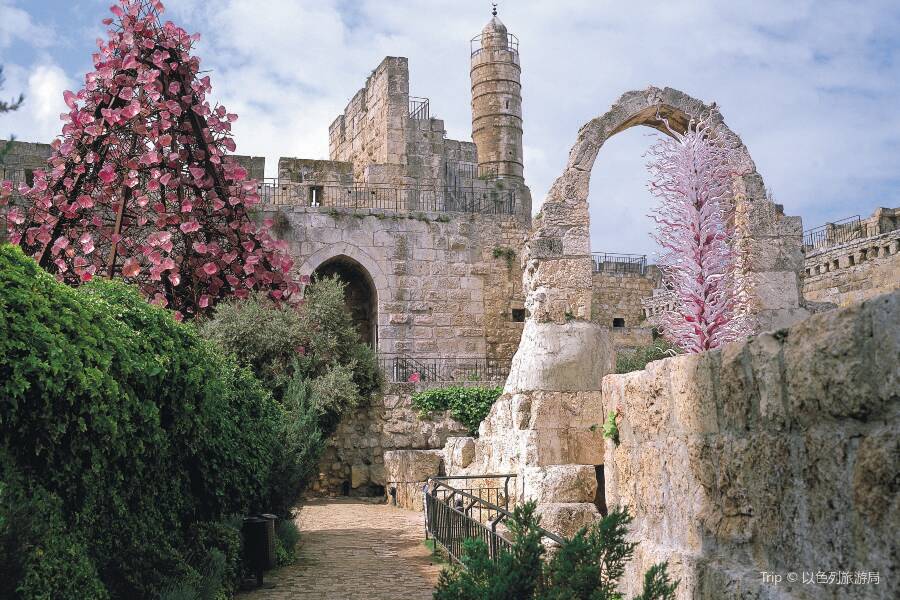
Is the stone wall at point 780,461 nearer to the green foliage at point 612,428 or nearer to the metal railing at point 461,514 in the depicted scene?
the green foliage at point 612,428

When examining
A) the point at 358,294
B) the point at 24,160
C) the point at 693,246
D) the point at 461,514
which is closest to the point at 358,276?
the point at 358,294

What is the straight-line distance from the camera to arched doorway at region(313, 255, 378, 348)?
19891 millimetres

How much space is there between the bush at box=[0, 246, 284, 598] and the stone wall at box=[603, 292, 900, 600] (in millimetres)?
2779

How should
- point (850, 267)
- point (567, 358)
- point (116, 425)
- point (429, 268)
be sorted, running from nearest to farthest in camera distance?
point (116, 425) → point (567, 358) → point (429, 268) → point (850, 267)

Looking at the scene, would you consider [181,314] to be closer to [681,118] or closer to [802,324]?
[681,118]

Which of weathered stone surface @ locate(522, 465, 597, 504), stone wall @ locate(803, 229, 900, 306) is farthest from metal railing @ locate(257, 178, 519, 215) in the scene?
weathered stone surface @ locate(522, 465, 597, 504)

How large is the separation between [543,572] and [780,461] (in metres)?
1.06

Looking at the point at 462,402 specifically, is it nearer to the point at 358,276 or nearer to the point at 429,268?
the point at 429,268

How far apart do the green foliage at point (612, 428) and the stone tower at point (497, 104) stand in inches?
906

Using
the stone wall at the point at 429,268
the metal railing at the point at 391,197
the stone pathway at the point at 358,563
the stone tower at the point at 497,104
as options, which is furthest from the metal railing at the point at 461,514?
the stone tower at the point at 497,104

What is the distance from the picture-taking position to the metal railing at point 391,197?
19.6 metres

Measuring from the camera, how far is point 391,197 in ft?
66.9

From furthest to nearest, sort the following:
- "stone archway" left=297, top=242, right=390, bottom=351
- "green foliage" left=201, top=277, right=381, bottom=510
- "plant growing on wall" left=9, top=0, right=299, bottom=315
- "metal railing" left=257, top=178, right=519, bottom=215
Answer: "metal railing" left=257, top=178, right=519, bottom=215
"stone archway" left=297, top=242, right=390, bottom=351
"green foliage" left=201, top=277, right=381, bottom=510
"plant growing on wall" left=9, top=0, right=299, bottom=315

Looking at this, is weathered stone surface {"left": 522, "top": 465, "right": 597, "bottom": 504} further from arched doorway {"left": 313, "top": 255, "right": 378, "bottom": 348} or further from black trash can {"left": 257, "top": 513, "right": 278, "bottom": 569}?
arched doorway {"left": 313, "top": 255, "right": 378, "bottom": 348}
